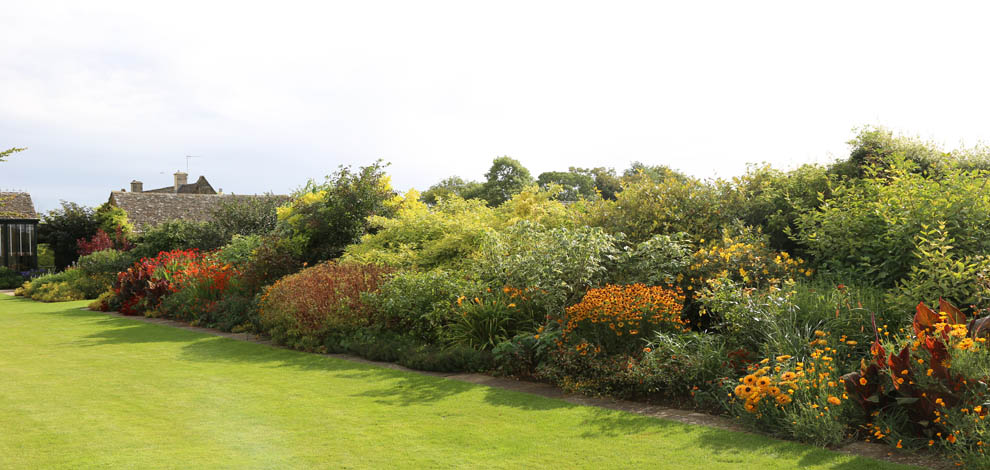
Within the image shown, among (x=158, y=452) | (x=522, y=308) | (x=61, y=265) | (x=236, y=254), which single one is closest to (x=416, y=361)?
(x=522, y=308)

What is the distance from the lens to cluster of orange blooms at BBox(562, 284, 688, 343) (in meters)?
6.93

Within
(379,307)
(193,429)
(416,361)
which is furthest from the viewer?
(379,307)

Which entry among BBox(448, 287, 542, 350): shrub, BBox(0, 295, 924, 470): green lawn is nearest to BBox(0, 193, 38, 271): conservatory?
BBox(0, 295, 924, 470): green lawn

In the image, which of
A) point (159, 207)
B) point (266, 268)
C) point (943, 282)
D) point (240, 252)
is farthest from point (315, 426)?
point (159, 207)

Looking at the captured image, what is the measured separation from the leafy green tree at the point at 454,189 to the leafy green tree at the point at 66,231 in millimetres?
19832

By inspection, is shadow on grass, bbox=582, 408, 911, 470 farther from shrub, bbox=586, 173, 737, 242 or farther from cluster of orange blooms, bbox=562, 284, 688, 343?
shrub, bbox=586, 173, 737, 242

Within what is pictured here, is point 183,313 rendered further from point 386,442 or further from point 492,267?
point 386,442

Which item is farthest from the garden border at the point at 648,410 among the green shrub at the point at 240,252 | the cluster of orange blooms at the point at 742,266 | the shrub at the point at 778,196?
the green shrub at the point at 240,252

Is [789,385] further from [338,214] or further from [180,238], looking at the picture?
[180,238]

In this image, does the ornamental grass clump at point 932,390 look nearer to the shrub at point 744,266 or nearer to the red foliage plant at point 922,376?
the red foliage plant at point 922,376

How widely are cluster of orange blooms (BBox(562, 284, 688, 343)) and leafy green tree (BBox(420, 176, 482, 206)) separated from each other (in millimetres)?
36557

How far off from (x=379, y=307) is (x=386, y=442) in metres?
4.78

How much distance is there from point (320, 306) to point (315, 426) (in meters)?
4.63

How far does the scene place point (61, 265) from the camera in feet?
105
